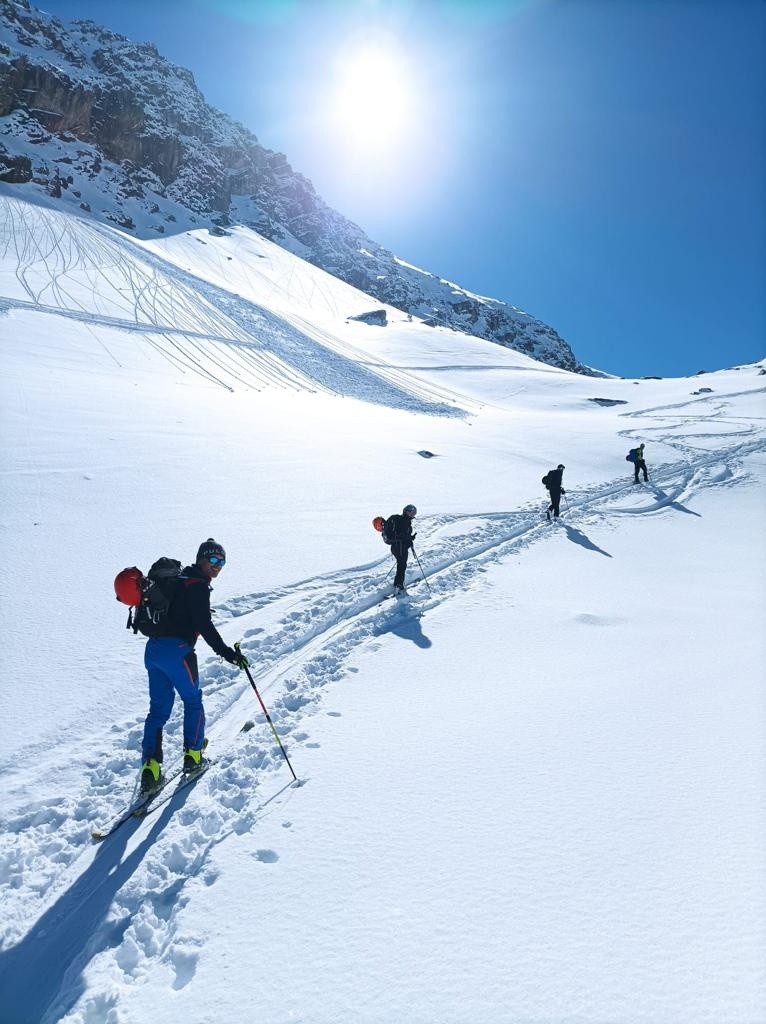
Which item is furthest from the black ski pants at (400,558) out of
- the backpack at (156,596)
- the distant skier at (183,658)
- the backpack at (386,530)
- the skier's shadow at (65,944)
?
the skier's shadow at (65,944)

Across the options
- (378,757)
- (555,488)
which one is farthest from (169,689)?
(555,488)

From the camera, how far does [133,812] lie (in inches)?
152

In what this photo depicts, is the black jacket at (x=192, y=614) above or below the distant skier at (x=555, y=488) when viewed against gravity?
below

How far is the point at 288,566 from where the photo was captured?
8.77 m

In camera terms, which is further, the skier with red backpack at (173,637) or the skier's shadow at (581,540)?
the skier's shadow at (581,540)

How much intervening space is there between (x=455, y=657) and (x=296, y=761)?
2.57 metres

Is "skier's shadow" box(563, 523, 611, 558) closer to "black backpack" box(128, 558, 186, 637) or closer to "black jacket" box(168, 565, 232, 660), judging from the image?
"black jacket" box(168, 565, 232, 660)

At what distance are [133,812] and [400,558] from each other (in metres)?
5.39

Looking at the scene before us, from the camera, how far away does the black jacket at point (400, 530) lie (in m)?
8.62

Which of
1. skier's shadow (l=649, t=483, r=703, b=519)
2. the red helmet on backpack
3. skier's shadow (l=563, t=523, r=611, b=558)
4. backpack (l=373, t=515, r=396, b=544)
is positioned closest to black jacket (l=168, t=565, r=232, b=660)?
the red helmet on backpack

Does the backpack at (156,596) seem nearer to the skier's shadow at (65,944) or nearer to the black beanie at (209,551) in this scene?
the black beanie at (209,551)

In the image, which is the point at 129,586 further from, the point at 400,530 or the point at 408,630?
the point at 400,530

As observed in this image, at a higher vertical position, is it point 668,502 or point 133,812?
point 668,502

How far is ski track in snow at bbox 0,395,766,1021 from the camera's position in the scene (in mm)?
2877
